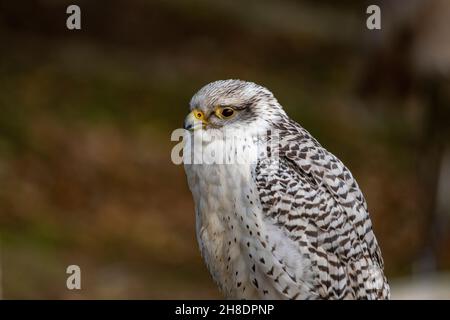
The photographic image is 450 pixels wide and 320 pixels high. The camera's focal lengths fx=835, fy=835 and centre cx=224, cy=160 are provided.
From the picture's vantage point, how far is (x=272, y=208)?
14.3ft

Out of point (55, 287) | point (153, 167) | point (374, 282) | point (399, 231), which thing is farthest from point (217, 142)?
point (399, 231)

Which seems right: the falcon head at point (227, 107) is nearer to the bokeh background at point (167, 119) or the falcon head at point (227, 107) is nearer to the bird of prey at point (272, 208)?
the bird of prey at point (272, 208)

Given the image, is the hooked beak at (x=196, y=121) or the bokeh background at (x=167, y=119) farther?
the bokeh background at (x=167, y=119)

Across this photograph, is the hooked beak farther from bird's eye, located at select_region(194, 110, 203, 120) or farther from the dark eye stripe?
the dark eye stripe

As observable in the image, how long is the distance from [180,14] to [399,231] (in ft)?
13.5

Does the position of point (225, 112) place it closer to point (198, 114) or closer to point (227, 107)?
point (227, 107)

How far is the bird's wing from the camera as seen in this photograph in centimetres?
438

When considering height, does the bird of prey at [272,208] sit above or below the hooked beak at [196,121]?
below

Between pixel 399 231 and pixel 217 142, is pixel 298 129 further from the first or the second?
pixel 399 231

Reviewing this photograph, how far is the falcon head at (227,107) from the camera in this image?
4434 mm

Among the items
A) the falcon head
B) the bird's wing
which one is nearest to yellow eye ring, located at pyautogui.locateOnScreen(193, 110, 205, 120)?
the falcon head

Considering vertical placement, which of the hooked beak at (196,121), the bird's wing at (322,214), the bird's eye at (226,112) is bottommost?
the bird's wing at (322,214)

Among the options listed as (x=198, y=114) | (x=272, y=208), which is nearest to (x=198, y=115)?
(x=198, y=114)

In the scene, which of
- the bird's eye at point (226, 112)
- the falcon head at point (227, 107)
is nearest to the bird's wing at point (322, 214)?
the falcon head at point (227, 107)
